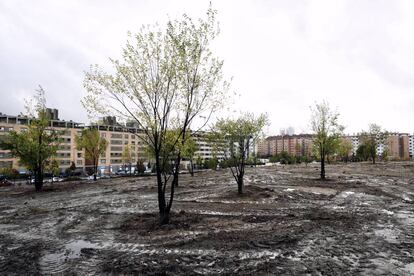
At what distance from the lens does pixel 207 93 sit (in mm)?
13742

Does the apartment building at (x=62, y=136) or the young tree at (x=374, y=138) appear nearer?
the young tree at (x=374, y=138)

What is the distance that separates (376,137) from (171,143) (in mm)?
81375

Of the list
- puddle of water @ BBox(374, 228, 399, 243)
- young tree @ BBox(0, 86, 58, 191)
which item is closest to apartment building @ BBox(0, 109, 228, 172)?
young tree @ BBox(0, 86, 58, 191)

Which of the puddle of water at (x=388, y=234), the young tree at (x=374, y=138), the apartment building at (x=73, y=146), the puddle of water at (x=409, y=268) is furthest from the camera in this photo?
the apartment building at (x=73, y=146)

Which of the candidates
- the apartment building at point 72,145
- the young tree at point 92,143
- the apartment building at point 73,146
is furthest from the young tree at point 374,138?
the young tree at point 92,143

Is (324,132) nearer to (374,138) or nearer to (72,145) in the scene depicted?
(374,138)

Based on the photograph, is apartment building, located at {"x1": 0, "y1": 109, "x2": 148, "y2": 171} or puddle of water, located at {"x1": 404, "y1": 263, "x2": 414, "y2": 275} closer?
puddle of water, located at {"x1": 404, "y1": 263, "x2": 414, "y2": 275}

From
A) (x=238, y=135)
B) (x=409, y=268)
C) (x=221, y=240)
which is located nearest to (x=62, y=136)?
(x=238, y=135)

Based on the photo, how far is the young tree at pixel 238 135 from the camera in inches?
932

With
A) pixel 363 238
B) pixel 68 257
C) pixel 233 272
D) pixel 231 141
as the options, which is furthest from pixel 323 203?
pixel 68 257

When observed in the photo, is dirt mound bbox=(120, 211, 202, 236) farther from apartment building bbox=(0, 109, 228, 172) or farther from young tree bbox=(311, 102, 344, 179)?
apartment building bbox=(0, 109, 228, 172)

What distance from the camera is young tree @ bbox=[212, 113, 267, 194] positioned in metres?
23.7

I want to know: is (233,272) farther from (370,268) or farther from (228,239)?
(370,268)

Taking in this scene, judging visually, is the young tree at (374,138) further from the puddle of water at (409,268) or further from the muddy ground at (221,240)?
the puddle of water at (409,268)
